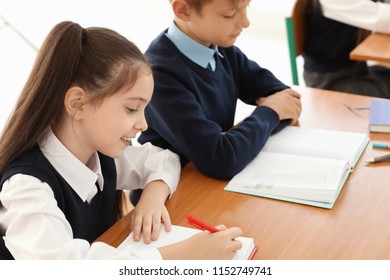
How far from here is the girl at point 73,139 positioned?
1.13m

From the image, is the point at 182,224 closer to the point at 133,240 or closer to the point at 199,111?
the point at 133,240

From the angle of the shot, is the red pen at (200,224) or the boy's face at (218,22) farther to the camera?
the boy's face at (218,22)

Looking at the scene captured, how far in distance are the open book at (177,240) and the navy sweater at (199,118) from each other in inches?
10.3

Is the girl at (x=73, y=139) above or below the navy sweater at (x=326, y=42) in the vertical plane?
above

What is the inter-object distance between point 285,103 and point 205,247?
73 cm

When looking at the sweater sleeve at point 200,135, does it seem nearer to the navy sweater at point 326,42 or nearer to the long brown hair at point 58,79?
the long brown hair at point 58,79

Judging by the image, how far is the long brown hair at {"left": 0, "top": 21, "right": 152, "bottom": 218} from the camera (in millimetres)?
1215

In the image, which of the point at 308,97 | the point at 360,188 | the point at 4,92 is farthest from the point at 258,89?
the point at 4,92

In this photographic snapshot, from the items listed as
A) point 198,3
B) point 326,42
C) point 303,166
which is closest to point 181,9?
point 198,3

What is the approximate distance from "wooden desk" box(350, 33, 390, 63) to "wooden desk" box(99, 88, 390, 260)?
26.4 inches

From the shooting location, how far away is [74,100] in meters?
1.22

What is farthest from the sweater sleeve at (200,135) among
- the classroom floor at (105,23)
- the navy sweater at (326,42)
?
the classroom floor at (105,23)

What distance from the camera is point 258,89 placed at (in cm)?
187

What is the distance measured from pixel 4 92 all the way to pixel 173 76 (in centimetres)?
257
